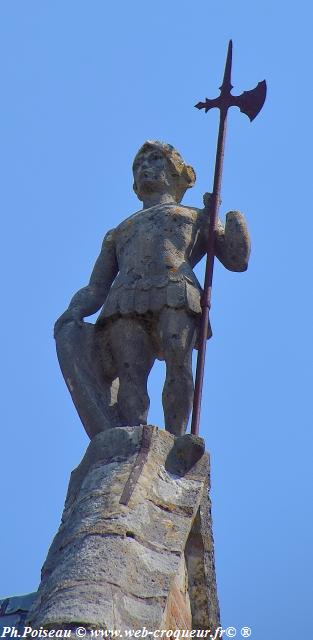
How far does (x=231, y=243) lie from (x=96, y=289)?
2.95 ft

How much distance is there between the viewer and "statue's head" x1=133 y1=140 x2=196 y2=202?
7.55 m

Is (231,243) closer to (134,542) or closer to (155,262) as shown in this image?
(155,262)

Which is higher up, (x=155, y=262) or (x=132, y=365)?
(x=155, y=262)

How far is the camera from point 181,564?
5.15m

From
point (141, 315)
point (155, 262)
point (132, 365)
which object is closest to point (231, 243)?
point (155, 262)

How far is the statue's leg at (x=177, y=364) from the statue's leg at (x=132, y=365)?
0.12 meters

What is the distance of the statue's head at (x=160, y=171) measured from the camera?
7.55 metres

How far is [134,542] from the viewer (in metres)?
4.94

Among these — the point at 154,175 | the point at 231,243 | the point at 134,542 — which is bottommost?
the point at 134,542

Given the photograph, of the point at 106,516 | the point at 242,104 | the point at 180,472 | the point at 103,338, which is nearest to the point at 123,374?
the point at 103,338

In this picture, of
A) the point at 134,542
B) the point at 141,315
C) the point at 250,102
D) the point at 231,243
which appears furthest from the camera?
the point at 250,102

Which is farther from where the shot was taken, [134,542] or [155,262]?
[155,262]

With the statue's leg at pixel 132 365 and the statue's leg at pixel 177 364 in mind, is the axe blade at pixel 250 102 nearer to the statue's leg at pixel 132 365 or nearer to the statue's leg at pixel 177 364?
the statue's leg at pixel 177 364

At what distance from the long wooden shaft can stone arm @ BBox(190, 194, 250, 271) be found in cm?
6
